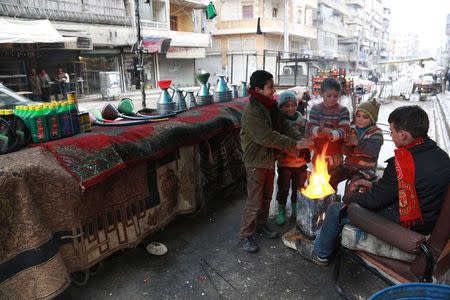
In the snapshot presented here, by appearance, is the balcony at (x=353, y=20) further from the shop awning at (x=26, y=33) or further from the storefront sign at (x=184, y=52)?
the shop awning at (x=26, y=33)

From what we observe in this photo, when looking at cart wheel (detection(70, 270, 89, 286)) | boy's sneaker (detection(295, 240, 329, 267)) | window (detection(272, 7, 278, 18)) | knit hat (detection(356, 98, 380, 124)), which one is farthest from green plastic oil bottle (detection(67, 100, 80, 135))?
window (detection(272, 7, 278, 18))

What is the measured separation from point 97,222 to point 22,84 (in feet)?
49.5

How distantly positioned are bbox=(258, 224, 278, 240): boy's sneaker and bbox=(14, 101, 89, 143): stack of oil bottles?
2213 millimetres

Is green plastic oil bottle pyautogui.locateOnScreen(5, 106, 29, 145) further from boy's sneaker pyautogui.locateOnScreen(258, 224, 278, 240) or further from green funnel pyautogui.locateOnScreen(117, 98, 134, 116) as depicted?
boy's sneaker pyautogui.locateOnScreen(258, 224, 278, 240)

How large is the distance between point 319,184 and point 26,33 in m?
11.9

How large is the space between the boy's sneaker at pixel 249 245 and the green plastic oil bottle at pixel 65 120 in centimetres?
198

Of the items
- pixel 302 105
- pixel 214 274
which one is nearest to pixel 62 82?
pixel 302 105

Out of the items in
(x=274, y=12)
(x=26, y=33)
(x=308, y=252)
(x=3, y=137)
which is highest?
(x=274, y=12)

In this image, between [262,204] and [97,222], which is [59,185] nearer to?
[97,222]

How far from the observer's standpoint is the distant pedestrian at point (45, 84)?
1419 centimetres

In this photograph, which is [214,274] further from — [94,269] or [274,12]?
[274,12]

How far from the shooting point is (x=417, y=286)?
1.54 m

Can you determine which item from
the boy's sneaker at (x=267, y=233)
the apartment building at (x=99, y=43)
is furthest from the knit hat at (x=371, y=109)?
the apartment building at (x=99, y=43)

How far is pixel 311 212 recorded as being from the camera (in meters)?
3.22
